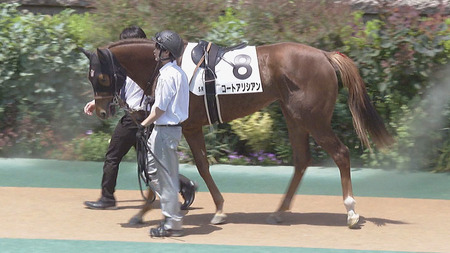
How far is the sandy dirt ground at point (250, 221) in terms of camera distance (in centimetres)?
689

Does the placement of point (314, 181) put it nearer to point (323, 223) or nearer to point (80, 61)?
point (323, 223)

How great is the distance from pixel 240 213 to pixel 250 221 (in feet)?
1.15

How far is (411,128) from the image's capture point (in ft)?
32.2

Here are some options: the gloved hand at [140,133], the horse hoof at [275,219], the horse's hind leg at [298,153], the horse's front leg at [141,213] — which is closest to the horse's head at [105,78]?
the gloved hand at [140,133]

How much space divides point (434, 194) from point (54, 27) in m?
5.54

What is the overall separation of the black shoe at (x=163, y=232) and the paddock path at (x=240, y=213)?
2.6 inches

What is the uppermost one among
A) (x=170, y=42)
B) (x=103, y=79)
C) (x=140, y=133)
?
(x=170, y=42)

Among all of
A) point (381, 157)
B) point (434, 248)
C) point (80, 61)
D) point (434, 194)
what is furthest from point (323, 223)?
point (80, 61)

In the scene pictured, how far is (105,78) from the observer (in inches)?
286

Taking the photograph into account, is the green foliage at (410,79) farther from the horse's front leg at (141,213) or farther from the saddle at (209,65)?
A: the horse's front leg at (141,213)

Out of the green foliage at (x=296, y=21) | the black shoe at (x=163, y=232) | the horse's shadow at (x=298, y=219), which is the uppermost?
the green foliage at (x=296, y=21)

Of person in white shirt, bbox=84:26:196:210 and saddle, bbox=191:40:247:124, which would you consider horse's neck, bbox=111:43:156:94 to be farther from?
person in white shirt, bbox=84:26:196:210

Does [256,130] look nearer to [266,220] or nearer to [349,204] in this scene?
[266,220]

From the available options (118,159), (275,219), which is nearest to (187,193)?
(118,159)
